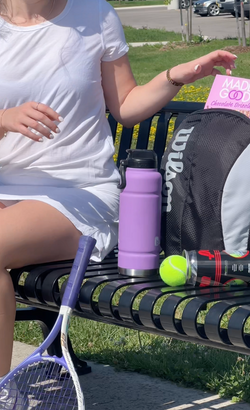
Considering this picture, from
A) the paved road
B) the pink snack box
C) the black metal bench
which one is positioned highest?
the pink snack box

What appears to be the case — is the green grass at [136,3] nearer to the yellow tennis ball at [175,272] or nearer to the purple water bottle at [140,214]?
the purple water bottle at [140,214]

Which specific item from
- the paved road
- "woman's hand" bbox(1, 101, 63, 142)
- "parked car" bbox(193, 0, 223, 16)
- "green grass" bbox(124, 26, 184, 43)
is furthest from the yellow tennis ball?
→ "parked car" bbox(193, 0, 223, 16)

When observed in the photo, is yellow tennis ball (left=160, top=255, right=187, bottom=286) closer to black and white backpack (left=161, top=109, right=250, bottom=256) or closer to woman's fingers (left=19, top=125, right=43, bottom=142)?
black and white backpack (left=161, top=109, right=250, bottom=256)

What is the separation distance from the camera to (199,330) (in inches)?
85.3

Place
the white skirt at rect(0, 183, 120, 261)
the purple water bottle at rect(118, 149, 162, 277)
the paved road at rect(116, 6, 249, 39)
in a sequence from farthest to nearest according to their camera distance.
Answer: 1. the paved road at rect(116, 6, 249, 39)
2. the white skirt at rect(0, 183, 120, 261)
3. the purple water bottle at rect(118, 149, 162, 277)

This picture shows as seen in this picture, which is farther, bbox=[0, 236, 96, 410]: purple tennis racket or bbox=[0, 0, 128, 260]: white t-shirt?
bbox=[0, 0, 128, 260]: white t-shirt

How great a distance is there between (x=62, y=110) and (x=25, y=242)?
22.0 inches

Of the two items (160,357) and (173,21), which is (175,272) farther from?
(173,21)

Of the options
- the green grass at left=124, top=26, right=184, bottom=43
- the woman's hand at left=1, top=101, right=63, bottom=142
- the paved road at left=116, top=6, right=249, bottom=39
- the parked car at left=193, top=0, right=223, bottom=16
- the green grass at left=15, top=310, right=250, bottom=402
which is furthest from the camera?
the parked car at left=193, top=0, right=223, bottom=16

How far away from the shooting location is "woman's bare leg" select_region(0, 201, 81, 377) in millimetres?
2322

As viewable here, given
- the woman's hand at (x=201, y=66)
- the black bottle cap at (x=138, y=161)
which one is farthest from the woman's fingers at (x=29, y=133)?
the woman's hand at (x=201, y=66)

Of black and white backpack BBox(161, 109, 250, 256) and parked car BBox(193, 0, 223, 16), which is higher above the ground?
black and white backpack BBox(161, 109, 250, 256)

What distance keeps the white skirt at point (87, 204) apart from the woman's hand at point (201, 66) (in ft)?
1.49

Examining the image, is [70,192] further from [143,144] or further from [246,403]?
[246,403]
